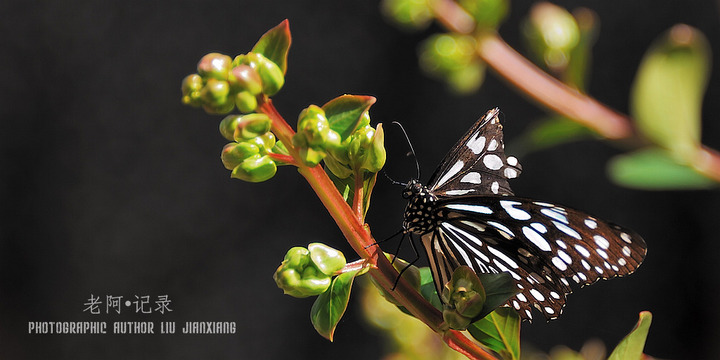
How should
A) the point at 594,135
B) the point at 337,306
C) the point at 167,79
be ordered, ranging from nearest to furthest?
the point at 337,306
the point at 594,135
the point at 167,79

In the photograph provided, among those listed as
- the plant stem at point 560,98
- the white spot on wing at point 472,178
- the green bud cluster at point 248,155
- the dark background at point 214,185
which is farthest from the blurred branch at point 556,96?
the dark background at point 214,185

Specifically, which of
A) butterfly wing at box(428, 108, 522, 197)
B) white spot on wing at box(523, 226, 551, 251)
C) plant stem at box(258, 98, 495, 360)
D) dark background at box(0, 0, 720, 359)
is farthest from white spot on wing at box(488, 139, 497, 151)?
dark background at box(0, 0, 720, 359)

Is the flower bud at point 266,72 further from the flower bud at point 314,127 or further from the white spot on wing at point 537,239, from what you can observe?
the white spot on wing at point 537,239

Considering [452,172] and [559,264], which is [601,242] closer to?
[559,264]

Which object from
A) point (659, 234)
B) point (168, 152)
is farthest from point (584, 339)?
point (168, 152)

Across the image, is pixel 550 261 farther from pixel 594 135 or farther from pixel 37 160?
pixel 37 160

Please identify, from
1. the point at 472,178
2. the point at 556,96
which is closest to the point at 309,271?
the point at 472,178
